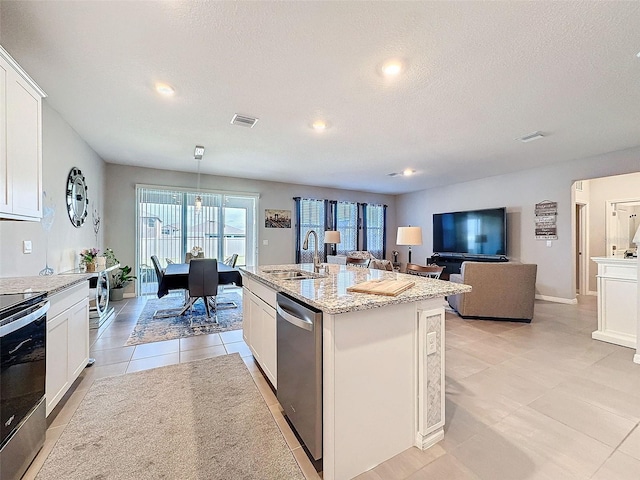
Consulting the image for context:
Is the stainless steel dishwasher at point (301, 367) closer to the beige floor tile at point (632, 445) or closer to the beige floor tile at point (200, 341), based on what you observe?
the beige floor tile at point (200, 341)

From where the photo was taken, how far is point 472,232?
652cm

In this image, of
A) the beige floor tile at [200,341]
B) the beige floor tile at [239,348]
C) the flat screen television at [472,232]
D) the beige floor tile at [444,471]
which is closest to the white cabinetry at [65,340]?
the beige floor tile at [200,341]

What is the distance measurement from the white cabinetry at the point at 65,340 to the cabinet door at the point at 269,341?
1407 mm

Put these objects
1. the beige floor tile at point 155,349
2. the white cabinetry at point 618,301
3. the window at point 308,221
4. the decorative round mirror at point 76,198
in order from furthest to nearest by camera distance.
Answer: the window at point 308,221 → the decorative round mirror at point 76,198 → the white cabinetry at point 618,301 → the beige floor tile at point 155,349

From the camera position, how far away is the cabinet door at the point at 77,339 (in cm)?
217

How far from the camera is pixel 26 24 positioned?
1.84m

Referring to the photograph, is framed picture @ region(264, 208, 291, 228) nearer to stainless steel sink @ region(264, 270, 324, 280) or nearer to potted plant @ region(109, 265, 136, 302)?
potted plant @ region(109, 265, 136, 302)

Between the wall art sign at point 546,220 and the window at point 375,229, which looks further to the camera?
the window at point 375,229

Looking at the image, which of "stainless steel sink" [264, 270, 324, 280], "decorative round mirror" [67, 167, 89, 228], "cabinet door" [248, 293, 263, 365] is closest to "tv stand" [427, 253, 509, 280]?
"stainless steel sink" [264, 270, 324, 280]

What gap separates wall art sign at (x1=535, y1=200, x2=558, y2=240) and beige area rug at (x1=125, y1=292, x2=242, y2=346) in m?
5.89

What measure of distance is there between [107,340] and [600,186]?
30.4 feet

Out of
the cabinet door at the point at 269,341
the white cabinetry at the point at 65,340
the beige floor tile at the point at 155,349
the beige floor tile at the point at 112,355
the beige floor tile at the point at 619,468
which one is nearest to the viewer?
the beige floor tile at the point at 619,468

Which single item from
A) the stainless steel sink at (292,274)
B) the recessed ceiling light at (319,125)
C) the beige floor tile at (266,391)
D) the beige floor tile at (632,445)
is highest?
the recessed ceiling light at (319,125)

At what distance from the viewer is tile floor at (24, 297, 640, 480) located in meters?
1.53
